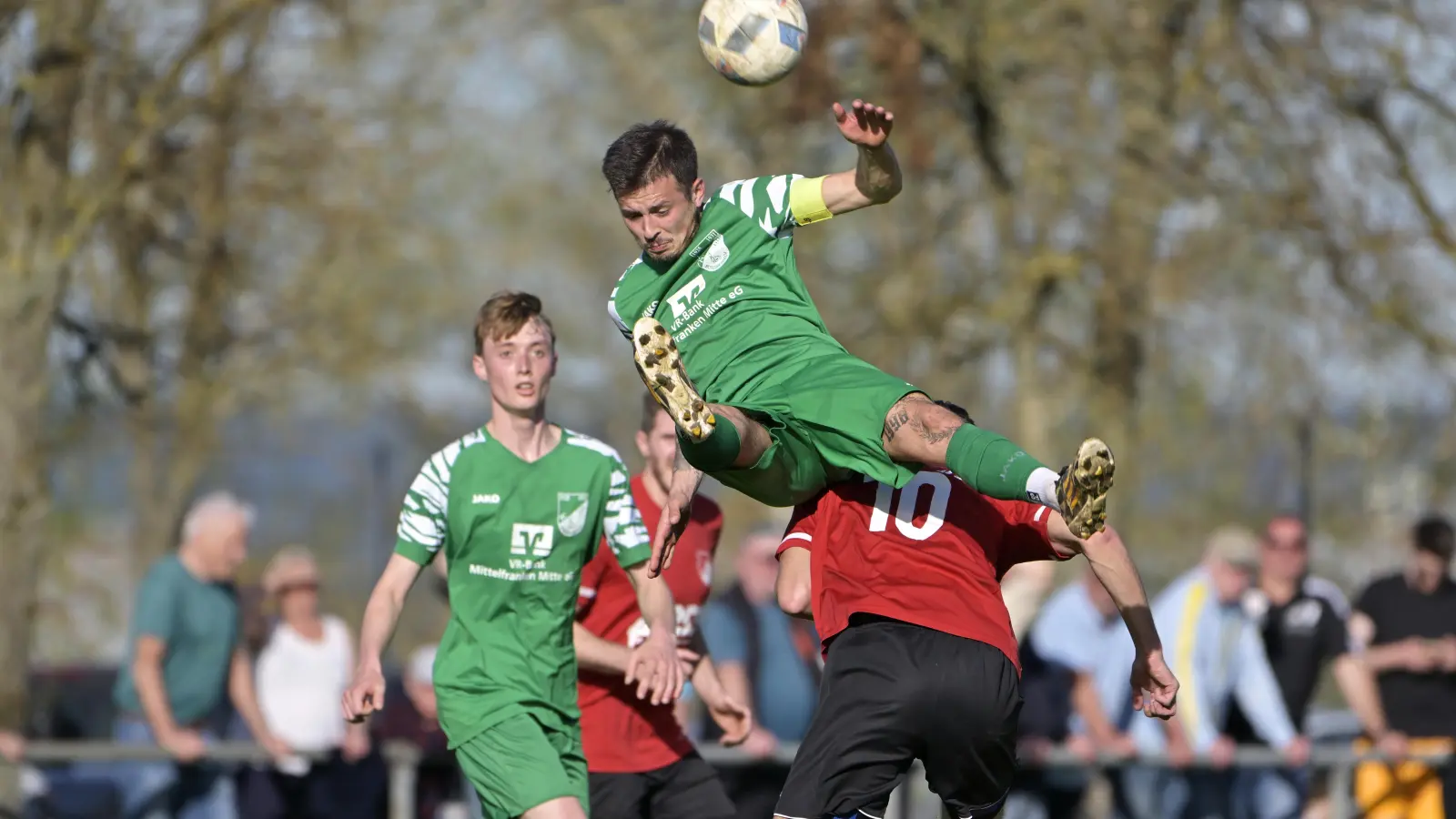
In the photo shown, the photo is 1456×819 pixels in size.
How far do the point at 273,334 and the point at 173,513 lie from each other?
2459 mm

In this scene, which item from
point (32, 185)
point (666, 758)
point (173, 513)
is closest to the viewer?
point (666, 758)

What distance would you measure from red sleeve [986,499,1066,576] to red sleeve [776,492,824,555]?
495mm

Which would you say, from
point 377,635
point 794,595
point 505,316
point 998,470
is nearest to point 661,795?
point 377,635

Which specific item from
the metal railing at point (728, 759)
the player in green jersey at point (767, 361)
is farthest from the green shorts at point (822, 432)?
the metal railing at point (728, 759)

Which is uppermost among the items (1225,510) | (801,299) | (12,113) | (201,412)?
(12,113)

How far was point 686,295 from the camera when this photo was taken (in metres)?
5.57

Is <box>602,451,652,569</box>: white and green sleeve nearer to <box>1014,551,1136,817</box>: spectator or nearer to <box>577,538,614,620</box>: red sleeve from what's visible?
<box>577,538,614,620</box>: red sleeve

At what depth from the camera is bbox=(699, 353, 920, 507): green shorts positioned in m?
5.02

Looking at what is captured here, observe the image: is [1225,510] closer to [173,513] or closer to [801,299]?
[173,513]

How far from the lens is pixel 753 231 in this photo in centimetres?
562

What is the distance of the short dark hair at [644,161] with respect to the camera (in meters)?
5.45

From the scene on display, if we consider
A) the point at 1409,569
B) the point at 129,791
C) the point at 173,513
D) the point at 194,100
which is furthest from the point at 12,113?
the point at 1409,569

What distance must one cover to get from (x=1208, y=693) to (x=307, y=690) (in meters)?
4.71

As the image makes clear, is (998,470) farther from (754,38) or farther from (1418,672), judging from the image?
(1418,672)
